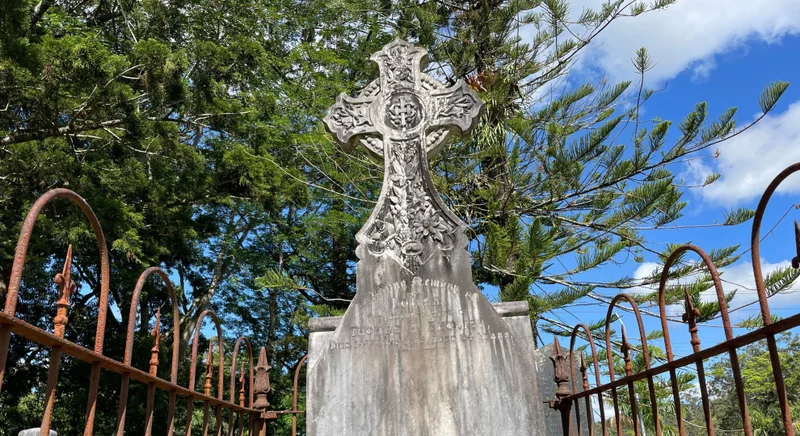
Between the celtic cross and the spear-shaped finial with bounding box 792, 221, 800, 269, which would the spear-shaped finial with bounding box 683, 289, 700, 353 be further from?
the celtic cross

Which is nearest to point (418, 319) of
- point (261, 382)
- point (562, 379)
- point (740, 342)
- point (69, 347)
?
point (562, 379)

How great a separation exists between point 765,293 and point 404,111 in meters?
2.57

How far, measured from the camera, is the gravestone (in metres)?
2.94

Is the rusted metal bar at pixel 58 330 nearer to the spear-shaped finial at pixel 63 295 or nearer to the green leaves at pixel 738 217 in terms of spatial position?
the spear-shaped finial at pixel 63 295

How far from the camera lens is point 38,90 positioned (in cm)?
653

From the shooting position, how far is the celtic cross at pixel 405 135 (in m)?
3.38

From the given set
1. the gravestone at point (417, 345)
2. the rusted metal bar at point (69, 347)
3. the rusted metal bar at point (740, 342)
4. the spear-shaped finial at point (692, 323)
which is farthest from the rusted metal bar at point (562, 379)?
the rusted metal bar at point (69, 347)

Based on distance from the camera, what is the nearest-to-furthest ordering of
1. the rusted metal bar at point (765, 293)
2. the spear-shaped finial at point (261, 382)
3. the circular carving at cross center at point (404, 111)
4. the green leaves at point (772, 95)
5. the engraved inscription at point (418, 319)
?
the rusted metal bar at point (765, 293) → the engraved inscription at point (418, 319) → the spear-shaped finial at point (261, 382) → the circular carving at cross center at point (404, 111) → the green leaves at point (772, 95)

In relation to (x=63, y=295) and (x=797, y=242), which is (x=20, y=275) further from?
(x=797, y=242)

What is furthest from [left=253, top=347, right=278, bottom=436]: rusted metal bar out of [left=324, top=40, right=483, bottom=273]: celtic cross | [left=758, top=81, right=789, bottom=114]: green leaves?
[left=758, top=81, right=789, bottom=114]: green leaves

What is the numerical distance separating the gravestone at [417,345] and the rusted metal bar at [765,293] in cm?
146

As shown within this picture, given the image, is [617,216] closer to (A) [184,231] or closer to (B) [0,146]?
(A) [184,231]

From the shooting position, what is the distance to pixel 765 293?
1.57 metres

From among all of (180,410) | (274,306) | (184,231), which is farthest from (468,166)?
(180,410)
